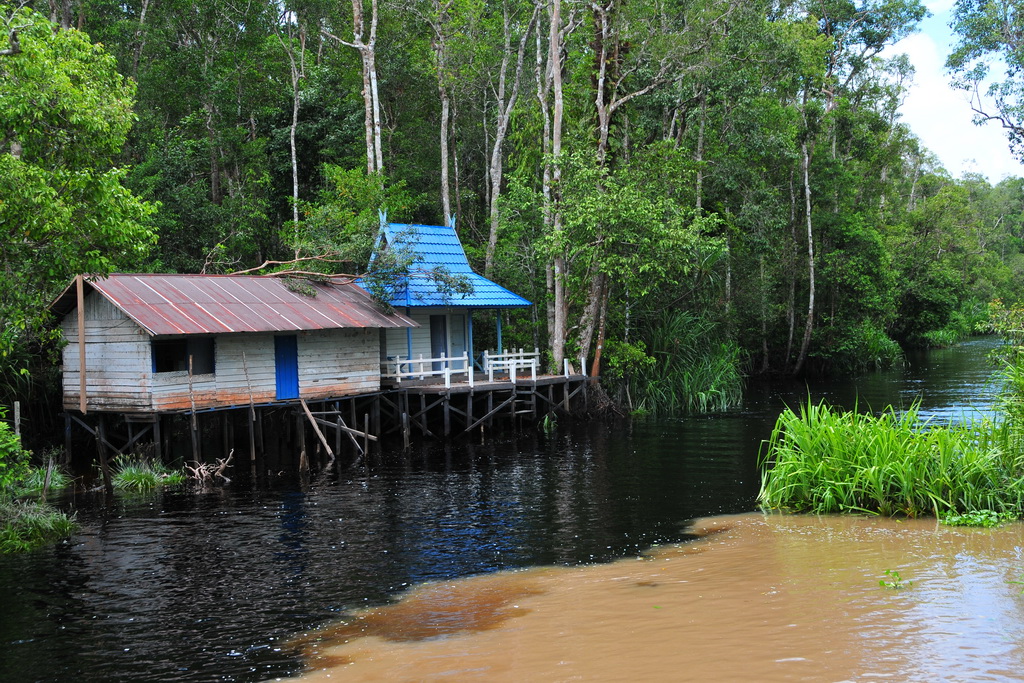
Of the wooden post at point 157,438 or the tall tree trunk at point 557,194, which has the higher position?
the tall tree trunk at point 557,194

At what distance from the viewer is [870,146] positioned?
4900cm

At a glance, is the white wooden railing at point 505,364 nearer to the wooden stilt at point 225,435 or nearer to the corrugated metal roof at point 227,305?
the corrugated metal roof at point 227,305

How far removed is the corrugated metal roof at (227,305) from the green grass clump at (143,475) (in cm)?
319

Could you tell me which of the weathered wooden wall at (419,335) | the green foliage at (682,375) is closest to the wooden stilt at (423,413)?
the weathered wooden wall at (419,335)

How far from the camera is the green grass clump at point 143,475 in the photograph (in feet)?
64.6

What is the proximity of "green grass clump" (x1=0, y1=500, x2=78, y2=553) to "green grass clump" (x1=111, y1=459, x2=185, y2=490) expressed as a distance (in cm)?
371

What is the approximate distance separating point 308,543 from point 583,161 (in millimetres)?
18422

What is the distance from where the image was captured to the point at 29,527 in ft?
49.4

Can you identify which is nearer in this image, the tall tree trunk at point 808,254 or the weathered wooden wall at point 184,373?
the weathered wooden wall at point 184,373

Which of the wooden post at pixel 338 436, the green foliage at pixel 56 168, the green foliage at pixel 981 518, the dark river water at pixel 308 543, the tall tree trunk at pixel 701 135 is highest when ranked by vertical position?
the tall tree trunk at pixel 701 135

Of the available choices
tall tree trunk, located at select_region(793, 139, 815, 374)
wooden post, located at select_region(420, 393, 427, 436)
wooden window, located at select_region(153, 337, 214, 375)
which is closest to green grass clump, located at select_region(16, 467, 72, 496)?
wooden window, located at select_region(153, 337, 214, 375)

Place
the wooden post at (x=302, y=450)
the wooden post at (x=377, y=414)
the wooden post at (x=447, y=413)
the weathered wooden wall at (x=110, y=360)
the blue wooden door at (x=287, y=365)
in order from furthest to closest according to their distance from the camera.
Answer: the wooden post at (x=447, y=413), the wooden post at (x=377, y=414), the blue wooden door at (x=287, y=365), the wooden post at (x=302, y=450), the weathered wooden wall at (x=110, y=360)

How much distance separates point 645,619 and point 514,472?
11.9m

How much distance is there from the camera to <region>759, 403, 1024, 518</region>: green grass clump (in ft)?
43.7
